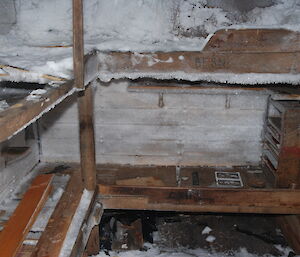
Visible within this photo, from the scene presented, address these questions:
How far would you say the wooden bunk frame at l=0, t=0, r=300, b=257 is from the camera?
2.46 metres

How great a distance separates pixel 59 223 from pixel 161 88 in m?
2.47

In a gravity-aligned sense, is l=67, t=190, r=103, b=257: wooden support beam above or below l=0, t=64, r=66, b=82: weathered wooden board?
below

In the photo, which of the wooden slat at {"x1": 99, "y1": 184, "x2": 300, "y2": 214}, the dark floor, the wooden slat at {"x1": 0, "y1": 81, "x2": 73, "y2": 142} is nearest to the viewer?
the wooden slat at {"x1": 0, "y1": 81, "x2": 73, "y2": 142}

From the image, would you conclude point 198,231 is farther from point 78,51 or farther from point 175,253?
point 78,51

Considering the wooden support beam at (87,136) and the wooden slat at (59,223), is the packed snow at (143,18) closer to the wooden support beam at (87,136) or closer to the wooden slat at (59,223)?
the wooden support beam at (87,136)

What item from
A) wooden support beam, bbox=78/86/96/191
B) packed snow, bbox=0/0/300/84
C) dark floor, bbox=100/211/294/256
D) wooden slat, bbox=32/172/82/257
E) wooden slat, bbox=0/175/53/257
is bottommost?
dark floor, bbox=100/211/294/256

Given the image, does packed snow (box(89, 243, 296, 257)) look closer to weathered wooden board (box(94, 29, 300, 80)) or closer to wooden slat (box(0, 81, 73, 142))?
weathered wooden board (box(94, 29, 300, 80))

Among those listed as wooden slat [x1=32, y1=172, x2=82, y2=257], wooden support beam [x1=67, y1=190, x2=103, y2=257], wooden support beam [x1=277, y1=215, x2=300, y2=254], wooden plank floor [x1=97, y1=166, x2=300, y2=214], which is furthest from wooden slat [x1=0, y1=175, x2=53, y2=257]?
wooden support beam [x1=277, y1=215, x2=300, y2=254]

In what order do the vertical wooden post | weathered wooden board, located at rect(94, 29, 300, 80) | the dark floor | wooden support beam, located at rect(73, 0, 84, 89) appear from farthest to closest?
the dark floor
the vertical wooden post
weathered wooden board, located at rect(94, 29, 300, 80)
wooden support beam, located at rect(73, 0, 84, 89)

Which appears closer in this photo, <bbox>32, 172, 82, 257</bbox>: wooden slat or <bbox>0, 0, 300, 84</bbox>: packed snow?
<bbox>32, 172, 82, 257</bbox>: wooden slat

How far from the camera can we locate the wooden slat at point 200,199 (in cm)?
441

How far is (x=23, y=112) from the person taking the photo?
161 cm

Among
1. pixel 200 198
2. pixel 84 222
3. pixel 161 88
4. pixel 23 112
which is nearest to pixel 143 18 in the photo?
pixel 161 88

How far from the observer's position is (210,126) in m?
5.35
